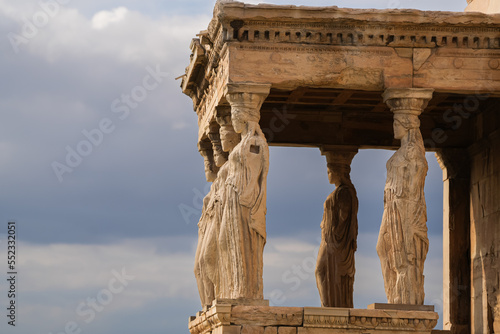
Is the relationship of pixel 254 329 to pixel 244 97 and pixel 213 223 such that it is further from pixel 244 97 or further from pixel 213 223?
pixel 244 97

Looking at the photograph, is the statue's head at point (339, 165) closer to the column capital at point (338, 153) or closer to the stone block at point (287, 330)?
the column capital at point (338, 153)

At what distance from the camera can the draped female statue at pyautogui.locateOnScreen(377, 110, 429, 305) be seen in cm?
1800

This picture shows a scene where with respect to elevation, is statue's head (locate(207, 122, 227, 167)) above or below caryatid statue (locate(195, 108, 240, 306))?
above

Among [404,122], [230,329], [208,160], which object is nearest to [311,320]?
[230,329]

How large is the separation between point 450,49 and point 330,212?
528 centimetres

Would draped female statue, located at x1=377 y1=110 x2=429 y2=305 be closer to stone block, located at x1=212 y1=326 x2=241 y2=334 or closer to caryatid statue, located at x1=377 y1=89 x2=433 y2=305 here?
caryatid statue, located at x1=377 y1=89 x2=433 y2=305

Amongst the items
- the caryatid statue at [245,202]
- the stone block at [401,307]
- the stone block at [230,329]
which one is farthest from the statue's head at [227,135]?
the stone block at [401,307]

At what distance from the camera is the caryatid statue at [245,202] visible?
17688mm

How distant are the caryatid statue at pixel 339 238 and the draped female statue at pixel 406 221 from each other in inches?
170

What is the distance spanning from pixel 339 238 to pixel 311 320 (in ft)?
18.8

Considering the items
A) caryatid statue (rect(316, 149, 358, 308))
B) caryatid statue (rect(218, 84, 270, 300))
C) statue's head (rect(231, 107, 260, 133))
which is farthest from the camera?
caryatid statue (rect(316, 149, 358, 308))

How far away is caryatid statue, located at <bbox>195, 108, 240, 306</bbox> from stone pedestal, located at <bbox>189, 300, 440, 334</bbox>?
2120mm

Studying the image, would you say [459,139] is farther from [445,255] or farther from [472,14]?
[472,14]

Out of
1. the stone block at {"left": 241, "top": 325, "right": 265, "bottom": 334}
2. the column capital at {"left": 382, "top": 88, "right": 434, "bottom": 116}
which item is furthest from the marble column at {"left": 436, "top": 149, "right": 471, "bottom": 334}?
the stone block at {"left": 241, "top": 325, "right": 265, "bottom": 334}
